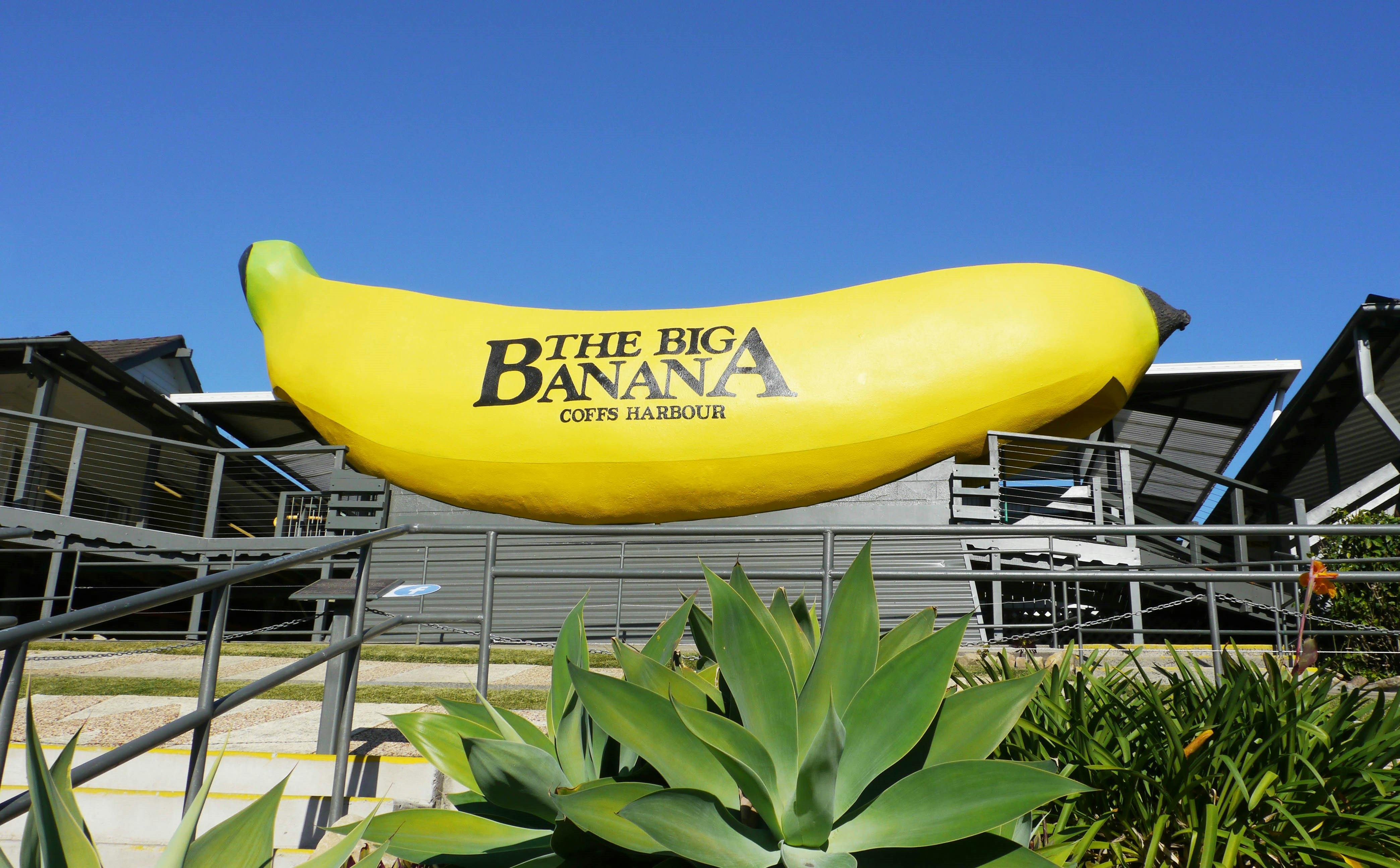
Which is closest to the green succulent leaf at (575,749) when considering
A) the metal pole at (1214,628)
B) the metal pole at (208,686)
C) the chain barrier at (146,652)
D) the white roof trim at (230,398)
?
the metal pole at (208,686)

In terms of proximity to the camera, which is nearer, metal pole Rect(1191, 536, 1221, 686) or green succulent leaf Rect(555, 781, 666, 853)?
green succulent leaf Rect(555, 781, 666, 853)

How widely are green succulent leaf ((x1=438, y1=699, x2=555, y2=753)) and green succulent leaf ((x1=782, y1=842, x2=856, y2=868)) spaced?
2.29ft

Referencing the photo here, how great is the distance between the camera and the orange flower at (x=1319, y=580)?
225cm

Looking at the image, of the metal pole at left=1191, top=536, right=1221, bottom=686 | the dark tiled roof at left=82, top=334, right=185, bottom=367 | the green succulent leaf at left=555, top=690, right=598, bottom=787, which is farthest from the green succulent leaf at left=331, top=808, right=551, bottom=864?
the dark tiled roof at left=82, top=334, right=185, bottom=367

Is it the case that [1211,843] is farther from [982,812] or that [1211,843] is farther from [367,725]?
[367,725]

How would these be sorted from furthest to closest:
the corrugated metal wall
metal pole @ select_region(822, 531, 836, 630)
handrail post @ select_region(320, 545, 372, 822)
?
the corrugated metal wall
metal pole @ select_region(822, 531, 836, 630)
handrail post @ select_region(320, 545, 372, 822)

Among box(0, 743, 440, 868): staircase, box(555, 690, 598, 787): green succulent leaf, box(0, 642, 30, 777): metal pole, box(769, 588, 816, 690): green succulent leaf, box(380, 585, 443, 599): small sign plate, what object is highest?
box(380, 585, 443, 599): small sign plate

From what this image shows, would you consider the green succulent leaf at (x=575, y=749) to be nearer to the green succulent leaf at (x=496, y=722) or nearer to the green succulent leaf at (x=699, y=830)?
the green succulent leaf at (x=496, y=722)

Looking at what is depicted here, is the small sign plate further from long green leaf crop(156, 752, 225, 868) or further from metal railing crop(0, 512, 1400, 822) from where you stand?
Result: long green leaf crop(156, 752, 225, 868)

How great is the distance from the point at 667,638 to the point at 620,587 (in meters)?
5.87

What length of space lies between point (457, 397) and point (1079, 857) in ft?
22.6

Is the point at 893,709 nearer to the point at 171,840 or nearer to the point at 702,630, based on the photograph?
the point at 702,630

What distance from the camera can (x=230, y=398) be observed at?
1508 centimetres

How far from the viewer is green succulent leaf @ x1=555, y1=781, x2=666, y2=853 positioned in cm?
154
